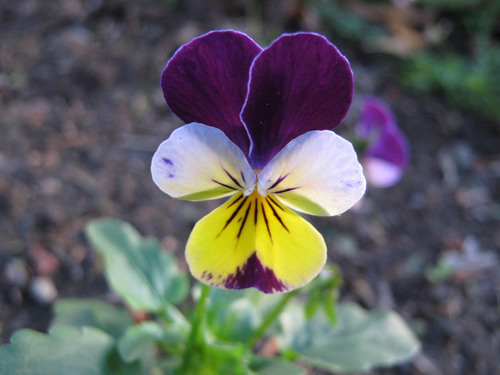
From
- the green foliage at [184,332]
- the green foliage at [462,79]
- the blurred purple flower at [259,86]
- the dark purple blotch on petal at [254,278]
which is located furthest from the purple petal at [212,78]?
the green foliage at [462,79]

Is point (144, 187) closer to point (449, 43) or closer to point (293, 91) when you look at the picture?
point (293, 91)

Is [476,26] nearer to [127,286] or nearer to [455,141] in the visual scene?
[455,141]

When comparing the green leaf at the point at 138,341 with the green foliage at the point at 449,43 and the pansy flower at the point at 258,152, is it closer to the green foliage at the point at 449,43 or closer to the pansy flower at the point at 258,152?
the pansy flower at the point at 258,152

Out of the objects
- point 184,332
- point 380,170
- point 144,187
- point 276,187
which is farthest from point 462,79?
point 276,187

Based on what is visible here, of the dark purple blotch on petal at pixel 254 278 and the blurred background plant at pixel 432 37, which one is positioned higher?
the dark purple blotch on petal at pixel 254 278

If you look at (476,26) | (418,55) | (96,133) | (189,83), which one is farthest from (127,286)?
(476,26)

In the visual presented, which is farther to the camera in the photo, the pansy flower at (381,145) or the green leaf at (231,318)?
the pansy flower at (381,145)

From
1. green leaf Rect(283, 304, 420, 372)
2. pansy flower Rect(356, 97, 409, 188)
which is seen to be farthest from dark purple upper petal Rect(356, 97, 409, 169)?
Result: green leaf Rect(283, 304, 420, 372)
